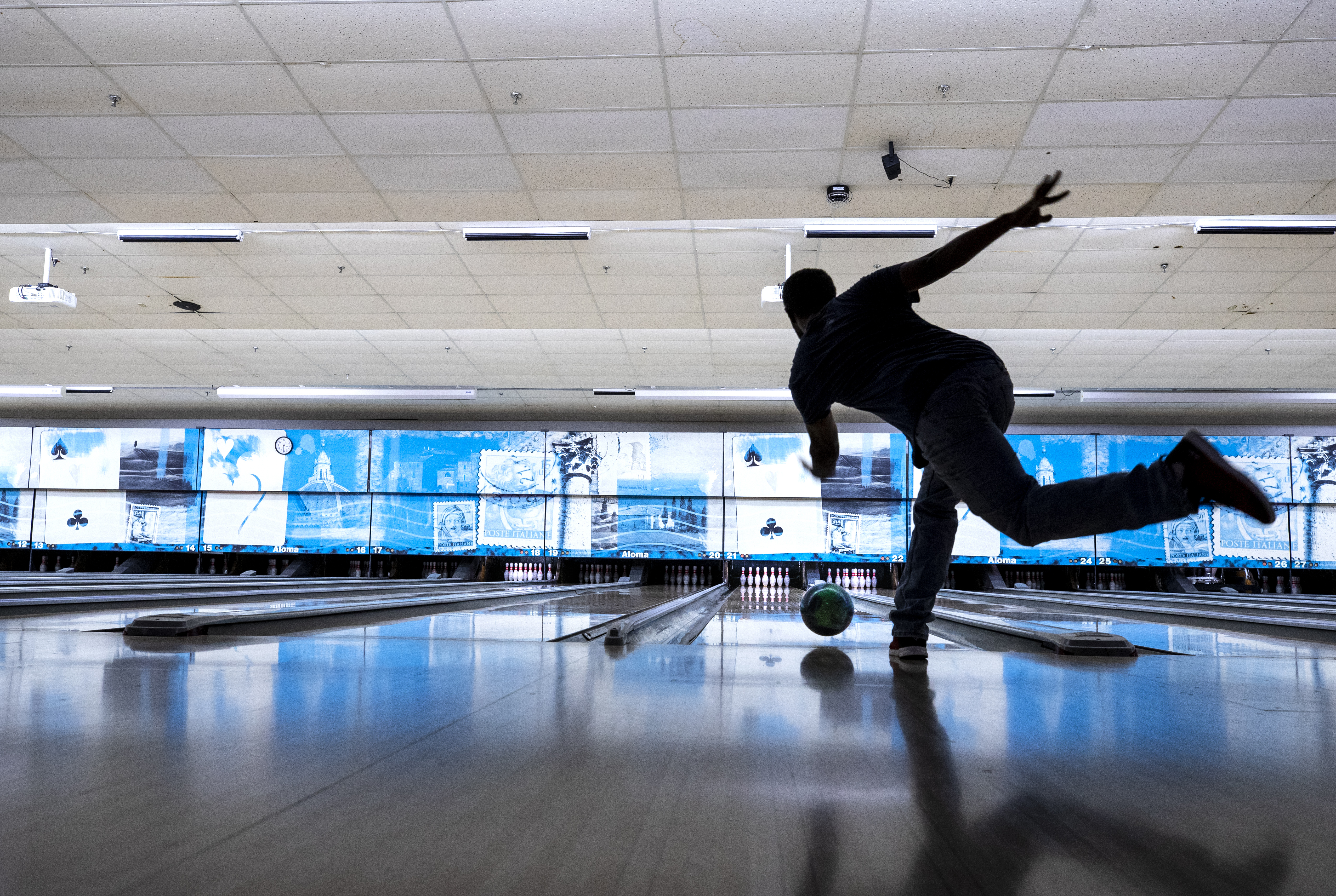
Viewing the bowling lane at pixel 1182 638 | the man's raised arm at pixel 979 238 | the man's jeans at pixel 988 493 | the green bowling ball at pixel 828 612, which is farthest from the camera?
the green bowling ball at pixel 828 612

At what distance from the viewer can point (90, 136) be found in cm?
432

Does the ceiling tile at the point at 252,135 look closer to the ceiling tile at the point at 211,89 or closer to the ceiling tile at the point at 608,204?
the ceiling tile at the point at 211,89

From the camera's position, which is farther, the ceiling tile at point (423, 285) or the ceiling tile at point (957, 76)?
the ceiling tile at point (423, 285)

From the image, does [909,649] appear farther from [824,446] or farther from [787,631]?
[787,631]

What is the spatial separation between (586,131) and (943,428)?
10.1 feet

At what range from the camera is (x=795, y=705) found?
4.39ft

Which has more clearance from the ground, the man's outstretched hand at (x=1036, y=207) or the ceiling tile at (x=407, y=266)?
the ceiling tile at (x=407, y=266)

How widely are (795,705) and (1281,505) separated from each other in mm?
12050

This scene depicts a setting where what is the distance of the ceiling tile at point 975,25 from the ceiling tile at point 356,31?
1722 mm

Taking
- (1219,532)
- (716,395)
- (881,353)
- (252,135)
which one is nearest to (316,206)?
(252,135)

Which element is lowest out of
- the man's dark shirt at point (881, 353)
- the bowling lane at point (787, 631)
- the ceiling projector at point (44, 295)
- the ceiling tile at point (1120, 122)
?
the bowling lane at point (787, 631)

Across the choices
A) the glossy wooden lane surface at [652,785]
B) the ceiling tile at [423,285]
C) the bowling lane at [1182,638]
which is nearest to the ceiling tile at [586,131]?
the ceiling tile at [423,285]

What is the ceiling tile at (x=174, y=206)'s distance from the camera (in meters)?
4.96

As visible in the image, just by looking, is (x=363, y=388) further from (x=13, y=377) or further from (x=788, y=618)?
(x=788, y=618)
